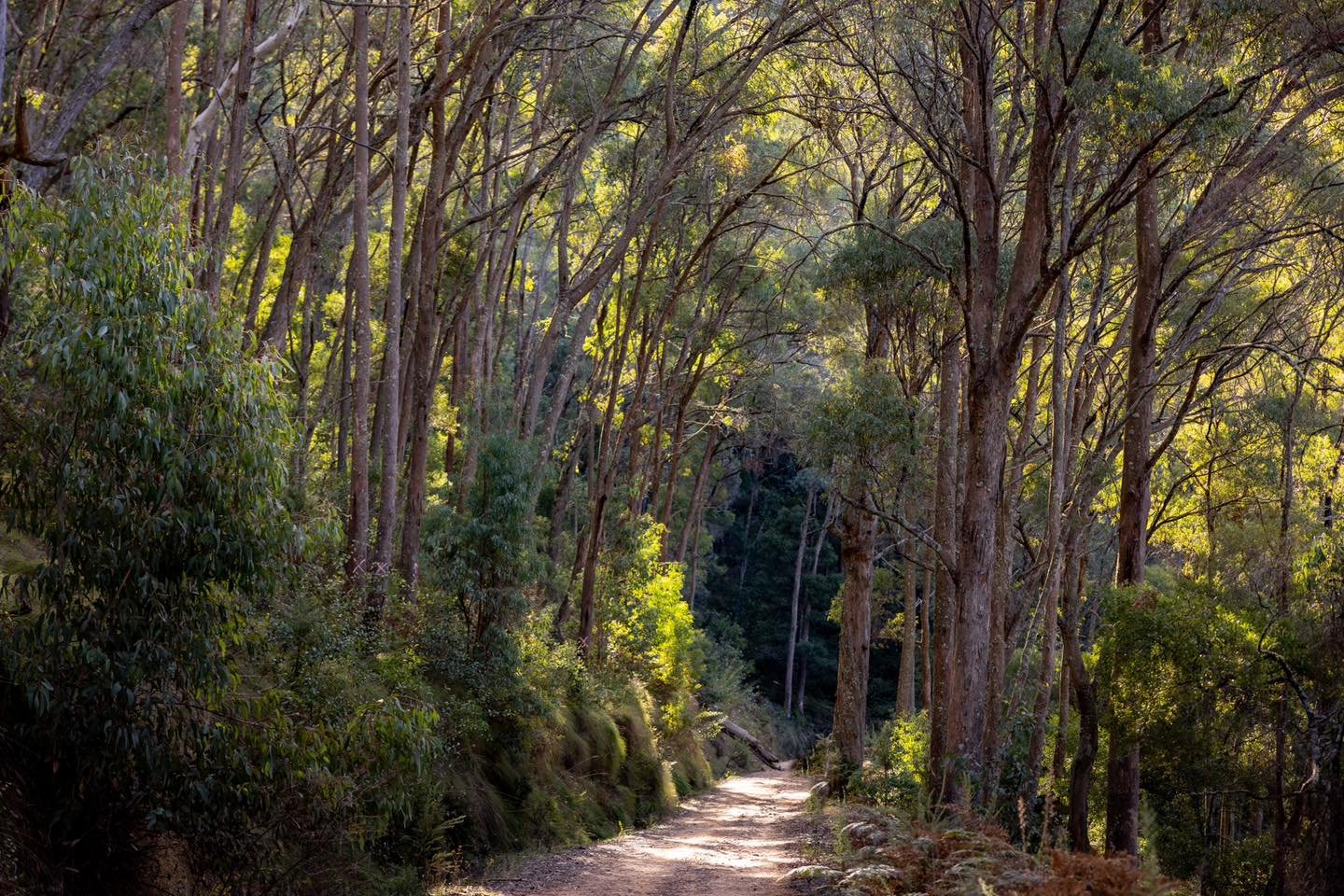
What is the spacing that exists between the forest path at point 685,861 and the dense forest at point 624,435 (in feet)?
2.00

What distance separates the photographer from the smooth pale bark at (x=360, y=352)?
1222 cm

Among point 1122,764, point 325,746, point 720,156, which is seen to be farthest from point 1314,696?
point 720,156

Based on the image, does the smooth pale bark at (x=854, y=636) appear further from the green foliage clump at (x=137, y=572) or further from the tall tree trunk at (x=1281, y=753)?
the green foliage clump at (x=137, y=572)

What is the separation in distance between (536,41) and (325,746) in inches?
559

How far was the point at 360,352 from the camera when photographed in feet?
42.0

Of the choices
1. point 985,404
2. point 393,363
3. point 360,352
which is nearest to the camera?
point 985,404

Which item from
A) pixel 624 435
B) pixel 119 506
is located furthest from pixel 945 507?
pixel 119 506

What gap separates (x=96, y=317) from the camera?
19.0 ft

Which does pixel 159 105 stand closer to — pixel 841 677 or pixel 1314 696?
pixel 841 677

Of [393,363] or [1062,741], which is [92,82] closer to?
[393,363]

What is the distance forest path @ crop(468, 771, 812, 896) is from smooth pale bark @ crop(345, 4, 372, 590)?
3.47 m

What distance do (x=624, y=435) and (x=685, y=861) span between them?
9.45 metres

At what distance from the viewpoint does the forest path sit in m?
9.88

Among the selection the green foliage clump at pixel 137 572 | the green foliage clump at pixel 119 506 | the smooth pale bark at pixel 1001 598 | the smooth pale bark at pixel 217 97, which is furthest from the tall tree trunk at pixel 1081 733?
the smooth pale bark at pixel 217 97
